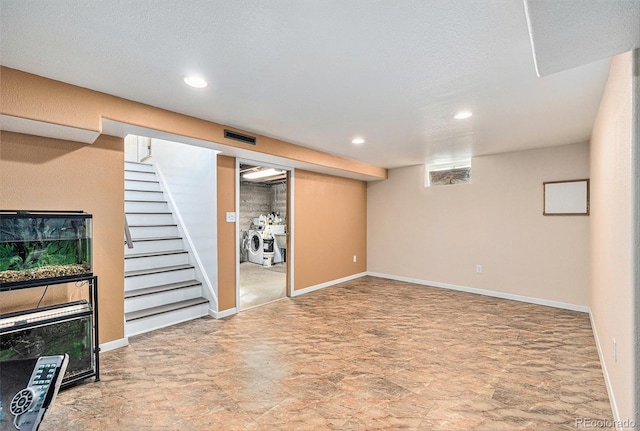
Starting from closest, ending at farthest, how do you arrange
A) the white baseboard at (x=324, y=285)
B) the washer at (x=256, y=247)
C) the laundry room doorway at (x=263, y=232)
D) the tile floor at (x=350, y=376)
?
the tile floor at (x=350, y=376)
the white baseboard at (x=324, y=285)
the laundry room doorway at (x=263, y=232)
the washer at (x=256, y=247)

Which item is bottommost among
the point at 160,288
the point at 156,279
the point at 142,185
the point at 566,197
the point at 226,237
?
the point at 160,288

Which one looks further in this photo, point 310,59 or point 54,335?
point 54,335

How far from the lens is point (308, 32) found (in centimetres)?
164

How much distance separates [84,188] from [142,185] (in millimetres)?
2659

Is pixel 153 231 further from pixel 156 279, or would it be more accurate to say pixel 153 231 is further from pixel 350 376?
pixel 350 376

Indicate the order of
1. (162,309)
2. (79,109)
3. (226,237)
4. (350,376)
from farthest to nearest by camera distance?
(226,237) → (162,309) → (350,376) → (79,109)

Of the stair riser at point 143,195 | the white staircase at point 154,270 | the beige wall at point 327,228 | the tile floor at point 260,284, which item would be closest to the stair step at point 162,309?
the white staircase at point 154,270

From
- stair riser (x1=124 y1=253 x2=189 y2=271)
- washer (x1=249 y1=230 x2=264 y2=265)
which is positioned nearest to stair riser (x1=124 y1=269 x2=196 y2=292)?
stair riser (x1=124 y1=253 x2=189 y2=271)

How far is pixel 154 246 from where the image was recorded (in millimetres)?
4340

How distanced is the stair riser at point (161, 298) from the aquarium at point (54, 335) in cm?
110

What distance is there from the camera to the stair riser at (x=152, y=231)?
14.1 feet

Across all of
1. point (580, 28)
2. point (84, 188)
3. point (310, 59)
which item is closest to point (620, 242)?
point (580, 28)

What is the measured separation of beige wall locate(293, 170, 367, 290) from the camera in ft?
16.8

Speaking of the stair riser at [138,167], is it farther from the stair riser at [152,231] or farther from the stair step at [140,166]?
the stair riser at [152,231]
